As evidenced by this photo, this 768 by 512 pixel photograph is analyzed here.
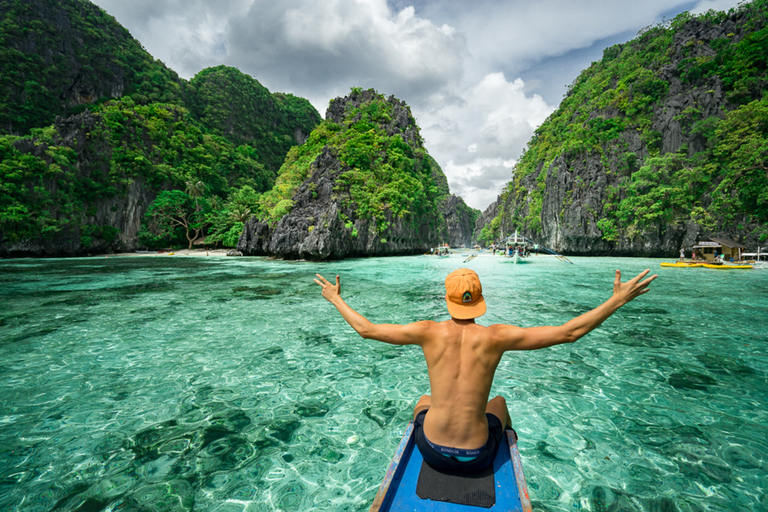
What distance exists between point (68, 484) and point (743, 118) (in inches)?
1926

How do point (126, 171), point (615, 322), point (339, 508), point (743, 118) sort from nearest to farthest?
point (339, 508) → point (615, 322) → point (743, 118) → point (126, 171)

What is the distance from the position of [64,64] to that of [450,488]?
73.3 metres

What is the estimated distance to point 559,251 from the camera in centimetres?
4578

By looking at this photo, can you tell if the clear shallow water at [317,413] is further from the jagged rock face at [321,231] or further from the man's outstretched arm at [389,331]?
the jagged rock face at [321,231]

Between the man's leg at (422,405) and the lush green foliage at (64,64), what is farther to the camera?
the lush green foliage at (64,64)

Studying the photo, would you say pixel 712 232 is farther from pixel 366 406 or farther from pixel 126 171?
pixel 126 171

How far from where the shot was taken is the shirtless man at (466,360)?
1782mm

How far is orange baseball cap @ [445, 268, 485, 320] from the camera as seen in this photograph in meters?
1.84

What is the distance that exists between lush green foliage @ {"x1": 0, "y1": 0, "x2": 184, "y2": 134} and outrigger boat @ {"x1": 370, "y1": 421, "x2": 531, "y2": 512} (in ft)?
206

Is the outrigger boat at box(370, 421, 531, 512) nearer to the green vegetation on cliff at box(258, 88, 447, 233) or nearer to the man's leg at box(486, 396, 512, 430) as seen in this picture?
the man's leg at box(486, 396, 512, 430)

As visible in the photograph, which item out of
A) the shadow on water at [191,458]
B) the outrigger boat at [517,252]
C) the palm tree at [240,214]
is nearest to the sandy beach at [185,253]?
the palm tree at [240,214]

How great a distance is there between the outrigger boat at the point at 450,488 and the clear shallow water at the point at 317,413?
2.45 ft

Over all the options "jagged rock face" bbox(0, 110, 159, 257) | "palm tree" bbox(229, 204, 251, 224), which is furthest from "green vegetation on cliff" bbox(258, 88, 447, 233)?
"jagged rock face" bbox(0, 110, 159, 257)

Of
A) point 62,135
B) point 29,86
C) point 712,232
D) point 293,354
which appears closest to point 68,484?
point 293,354
